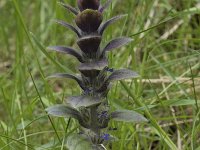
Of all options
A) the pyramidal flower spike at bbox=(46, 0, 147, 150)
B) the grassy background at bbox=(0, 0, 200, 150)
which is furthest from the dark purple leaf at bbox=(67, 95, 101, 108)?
the grassy background at bbox=(0, 0, 200, 150)

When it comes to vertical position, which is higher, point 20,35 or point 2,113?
point 20,35

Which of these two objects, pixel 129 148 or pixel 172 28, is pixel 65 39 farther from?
pixel 129 148

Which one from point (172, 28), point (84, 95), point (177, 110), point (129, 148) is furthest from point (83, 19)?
point (172, 28)

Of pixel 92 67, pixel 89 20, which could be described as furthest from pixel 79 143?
pixel 89 20

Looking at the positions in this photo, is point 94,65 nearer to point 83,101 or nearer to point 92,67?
point 92,67

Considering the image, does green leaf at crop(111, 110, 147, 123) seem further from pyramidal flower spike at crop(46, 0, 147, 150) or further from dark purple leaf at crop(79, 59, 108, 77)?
dark purple leaf at crop(79, 59, 108, 77)

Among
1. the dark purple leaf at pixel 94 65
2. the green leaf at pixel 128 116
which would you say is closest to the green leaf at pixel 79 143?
the green leaf at pixel 128 116

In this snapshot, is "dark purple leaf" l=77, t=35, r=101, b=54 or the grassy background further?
the grassy background
